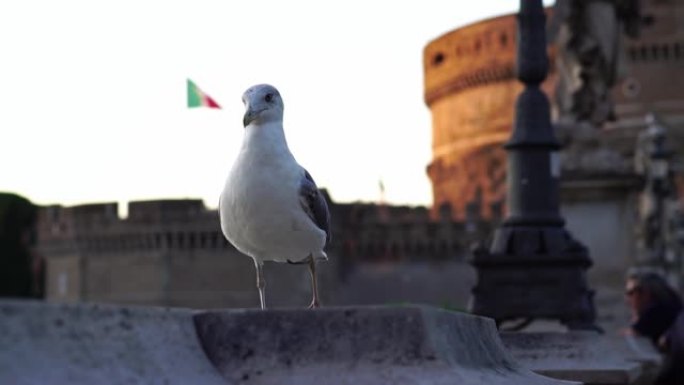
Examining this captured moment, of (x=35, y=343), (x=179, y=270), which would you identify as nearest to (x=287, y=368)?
(x=35, y=343)

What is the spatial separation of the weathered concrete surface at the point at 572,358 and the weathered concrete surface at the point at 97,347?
262 centimetres

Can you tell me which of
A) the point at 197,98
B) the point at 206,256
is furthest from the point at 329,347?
the point at 206,256

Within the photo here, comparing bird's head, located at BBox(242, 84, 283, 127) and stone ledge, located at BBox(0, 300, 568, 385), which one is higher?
bird's head, located at BBox(242, 84, 283, 127)

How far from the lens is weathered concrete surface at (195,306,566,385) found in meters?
2.17

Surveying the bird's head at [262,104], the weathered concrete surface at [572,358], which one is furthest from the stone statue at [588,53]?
the bird's head at [262,104]

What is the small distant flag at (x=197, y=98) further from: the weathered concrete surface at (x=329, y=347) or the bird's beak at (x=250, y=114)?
the weathered concrete surface at (x=329, y=347)

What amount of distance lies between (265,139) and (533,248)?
4456 millimetres

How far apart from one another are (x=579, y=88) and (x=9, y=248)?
169ft

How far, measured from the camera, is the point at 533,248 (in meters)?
6.95

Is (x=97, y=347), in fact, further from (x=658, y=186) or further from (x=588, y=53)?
(x=658, y=186)

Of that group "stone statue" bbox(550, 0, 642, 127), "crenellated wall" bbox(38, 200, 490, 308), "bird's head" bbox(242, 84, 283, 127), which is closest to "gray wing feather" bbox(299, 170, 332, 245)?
"bird's head" bbox(242, 84, 283, 127)

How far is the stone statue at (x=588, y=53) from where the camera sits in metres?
10.8

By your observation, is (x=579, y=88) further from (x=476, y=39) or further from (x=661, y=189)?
(x=476, y=39)

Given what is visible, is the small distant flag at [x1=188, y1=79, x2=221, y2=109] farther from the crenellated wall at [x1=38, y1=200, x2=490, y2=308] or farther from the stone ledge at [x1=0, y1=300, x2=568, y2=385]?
the crenellated wall at [x1=38, y1=200, x2=490, y2=308]
